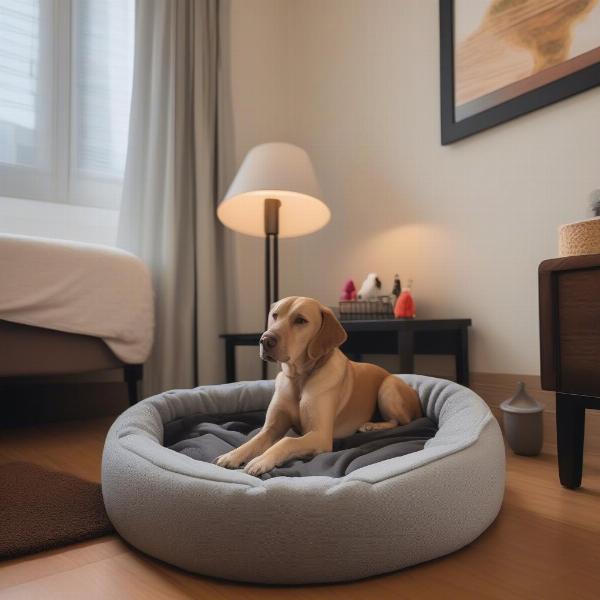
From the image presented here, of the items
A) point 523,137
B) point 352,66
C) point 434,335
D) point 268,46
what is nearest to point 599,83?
point 523,137

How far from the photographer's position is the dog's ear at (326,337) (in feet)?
4.63

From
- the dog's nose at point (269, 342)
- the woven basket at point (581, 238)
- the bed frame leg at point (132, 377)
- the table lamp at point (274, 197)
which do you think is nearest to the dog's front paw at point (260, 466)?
the dog's nose at point (269, 342)

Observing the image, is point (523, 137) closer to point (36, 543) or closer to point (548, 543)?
point (548, 543)

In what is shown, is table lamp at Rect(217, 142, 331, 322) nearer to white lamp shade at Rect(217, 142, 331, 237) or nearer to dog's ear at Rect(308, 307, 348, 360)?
white lamp shade at Rect(217, 142, 331, 237)

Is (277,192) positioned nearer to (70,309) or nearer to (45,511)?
(70,309)

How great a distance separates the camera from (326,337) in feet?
4.70

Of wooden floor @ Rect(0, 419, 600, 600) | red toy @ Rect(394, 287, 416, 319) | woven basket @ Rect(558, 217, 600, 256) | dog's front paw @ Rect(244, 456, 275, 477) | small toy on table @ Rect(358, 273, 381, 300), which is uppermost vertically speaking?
woven basket @ Rect(558, 217, 600, 256)

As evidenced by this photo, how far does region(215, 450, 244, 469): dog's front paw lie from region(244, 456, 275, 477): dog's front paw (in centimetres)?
9

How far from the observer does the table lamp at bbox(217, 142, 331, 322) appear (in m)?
2.45

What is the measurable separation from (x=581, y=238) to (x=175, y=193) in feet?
6.77

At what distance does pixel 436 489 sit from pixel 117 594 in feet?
1.81

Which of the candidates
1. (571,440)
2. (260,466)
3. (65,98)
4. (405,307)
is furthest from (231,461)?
(65,98)

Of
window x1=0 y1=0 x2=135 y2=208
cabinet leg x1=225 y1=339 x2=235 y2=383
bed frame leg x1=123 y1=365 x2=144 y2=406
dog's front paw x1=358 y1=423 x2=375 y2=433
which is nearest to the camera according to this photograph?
dog's front paw x1=358 y1=423 x2=375 y2=433

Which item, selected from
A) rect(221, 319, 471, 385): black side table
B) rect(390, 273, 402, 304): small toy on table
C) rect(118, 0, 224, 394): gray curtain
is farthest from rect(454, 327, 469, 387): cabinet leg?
rect(118, 0, 224, 394): gray curtain
